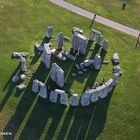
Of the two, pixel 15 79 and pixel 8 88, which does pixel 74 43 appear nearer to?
pixel 15 79

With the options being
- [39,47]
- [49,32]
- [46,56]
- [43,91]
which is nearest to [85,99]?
[43,91]

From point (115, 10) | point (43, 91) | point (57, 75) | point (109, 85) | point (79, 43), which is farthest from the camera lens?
point (115, 10)

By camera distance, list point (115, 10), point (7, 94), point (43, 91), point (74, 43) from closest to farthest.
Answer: point (43, 91) → point (7, 94) → point (74, 43) → point (115, 10)

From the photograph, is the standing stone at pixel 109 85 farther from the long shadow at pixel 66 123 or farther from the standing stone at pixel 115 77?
the long shadow at pixel 66 123

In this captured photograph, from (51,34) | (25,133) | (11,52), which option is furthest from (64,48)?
(25,133)

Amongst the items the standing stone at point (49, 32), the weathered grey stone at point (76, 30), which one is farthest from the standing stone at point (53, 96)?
the weathered grey stone at point (76, 30)

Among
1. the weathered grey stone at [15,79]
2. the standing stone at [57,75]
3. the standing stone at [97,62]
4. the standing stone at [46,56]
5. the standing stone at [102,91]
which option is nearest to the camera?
the standing stone at [102,91]

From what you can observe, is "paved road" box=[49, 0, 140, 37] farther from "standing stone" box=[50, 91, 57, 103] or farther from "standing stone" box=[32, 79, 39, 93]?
"standing stone" box=[50, 91, 57, 103]

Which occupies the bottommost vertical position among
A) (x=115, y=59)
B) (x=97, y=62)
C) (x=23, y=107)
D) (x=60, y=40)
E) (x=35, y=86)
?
(x=23, y=107)
